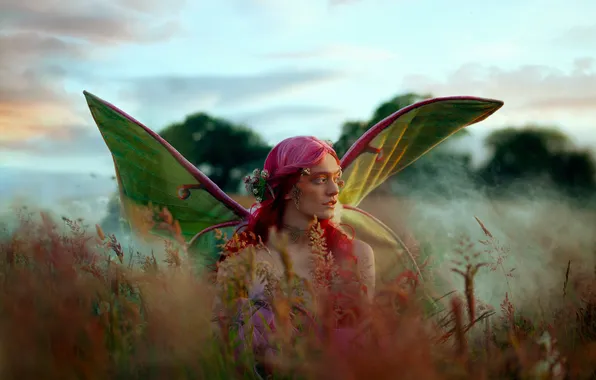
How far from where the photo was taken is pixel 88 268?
141cm

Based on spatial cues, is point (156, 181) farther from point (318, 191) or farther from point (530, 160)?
point (530, 160)

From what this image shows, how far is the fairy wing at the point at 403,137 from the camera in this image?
3.23 m

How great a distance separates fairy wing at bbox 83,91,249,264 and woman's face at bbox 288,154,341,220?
0.43m

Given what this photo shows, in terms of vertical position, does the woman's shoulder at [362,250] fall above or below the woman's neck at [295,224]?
below

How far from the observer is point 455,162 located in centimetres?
344

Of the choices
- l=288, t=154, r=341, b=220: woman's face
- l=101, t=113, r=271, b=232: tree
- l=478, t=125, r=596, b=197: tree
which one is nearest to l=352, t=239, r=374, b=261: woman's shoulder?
l=288, t=154, r=341, b=220: woman's face

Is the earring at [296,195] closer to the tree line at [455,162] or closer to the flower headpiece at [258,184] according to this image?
the flower headpiece at [258,184]

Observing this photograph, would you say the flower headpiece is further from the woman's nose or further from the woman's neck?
the woman's nose

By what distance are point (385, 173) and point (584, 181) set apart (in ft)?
3.36

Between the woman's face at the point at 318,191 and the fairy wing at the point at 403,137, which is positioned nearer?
the woman's face at the point at 318,191

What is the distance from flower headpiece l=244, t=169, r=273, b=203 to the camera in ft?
9.57

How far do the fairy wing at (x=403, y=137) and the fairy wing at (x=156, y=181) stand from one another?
0.60m

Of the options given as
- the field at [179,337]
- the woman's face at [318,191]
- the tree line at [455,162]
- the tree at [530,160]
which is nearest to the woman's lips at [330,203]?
the woman's face at [318,191]

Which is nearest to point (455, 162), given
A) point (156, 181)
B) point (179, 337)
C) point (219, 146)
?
point (219, 146)
